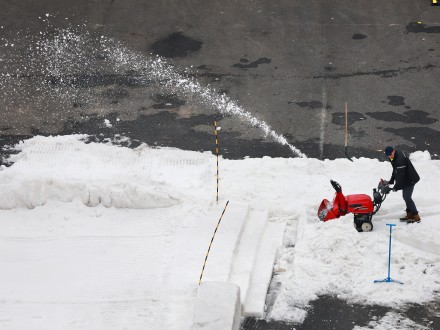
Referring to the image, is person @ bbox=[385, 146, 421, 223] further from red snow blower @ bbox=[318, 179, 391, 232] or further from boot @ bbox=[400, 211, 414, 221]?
red snow blower @ bbox=[318, 179, 391, 232]

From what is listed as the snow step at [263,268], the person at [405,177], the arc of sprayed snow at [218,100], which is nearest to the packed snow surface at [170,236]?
the snow step at [263,268]

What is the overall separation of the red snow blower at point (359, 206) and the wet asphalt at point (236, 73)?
2.37m

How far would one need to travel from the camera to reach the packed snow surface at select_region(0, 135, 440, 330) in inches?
425

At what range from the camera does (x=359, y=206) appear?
1191 centimetres

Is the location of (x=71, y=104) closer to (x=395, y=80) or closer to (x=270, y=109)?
(x=270, y=109)

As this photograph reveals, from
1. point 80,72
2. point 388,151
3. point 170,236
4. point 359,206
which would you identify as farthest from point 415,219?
point 80,72

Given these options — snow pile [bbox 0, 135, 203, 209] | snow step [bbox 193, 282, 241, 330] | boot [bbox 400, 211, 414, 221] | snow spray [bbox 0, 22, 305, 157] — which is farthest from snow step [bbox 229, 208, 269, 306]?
snow spray [bbox 0, 22, 305, 157]

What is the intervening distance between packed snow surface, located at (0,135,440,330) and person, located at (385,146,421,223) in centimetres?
29

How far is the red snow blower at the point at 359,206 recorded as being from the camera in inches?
468

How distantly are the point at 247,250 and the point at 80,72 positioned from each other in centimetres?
713

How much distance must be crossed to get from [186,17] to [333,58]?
386 cm

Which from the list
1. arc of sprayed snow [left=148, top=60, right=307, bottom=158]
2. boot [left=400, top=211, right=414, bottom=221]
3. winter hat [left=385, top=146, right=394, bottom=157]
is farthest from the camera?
arc of sprayed snow [left=148, top=60, right=307, bottom=158]

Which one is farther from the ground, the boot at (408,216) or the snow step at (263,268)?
the boot at (408,216)

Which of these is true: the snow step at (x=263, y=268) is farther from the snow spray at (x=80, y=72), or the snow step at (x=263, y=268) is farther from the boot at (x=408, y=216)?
the snow spray at (x=80, y=72)
